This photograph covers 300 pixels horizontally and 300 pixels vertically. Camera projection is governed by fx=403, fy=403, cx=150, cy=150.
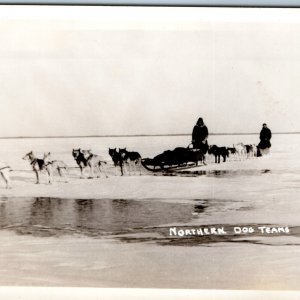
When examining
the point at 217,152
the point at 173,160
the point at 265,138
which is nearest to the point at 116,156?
the point at 173,160

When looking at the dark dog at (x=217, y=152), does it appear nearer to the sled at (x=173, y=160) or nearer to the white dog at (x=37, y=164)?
the sled at (x=173, y=160)

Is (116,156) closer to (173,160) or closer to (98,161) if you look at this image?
(98,161)

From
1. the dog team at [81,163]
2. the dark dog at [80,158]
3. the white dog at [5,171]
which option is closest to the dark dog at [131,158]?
the dog team at [81,163]

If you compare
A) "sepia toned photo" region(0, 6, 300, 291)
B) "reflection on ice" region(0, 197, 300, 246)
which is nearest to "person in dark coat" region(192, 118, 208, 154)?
"sepia toned photo" region(0, 6, 300, 291)

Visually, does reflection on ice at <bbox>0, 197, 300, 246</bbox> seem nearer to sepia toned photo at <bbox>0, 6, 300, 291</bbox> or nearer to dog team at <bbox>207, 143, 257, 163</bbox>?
sepia toned photo at <bbox>0, 6, 300, 291</bbox>

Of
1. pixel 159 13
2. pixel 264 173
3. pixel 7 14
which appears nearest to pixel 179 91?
pixel 159 13

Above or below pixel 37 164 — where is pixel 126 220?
below

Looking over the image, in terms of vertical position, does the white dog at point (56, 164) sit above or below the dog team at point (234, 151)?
below
